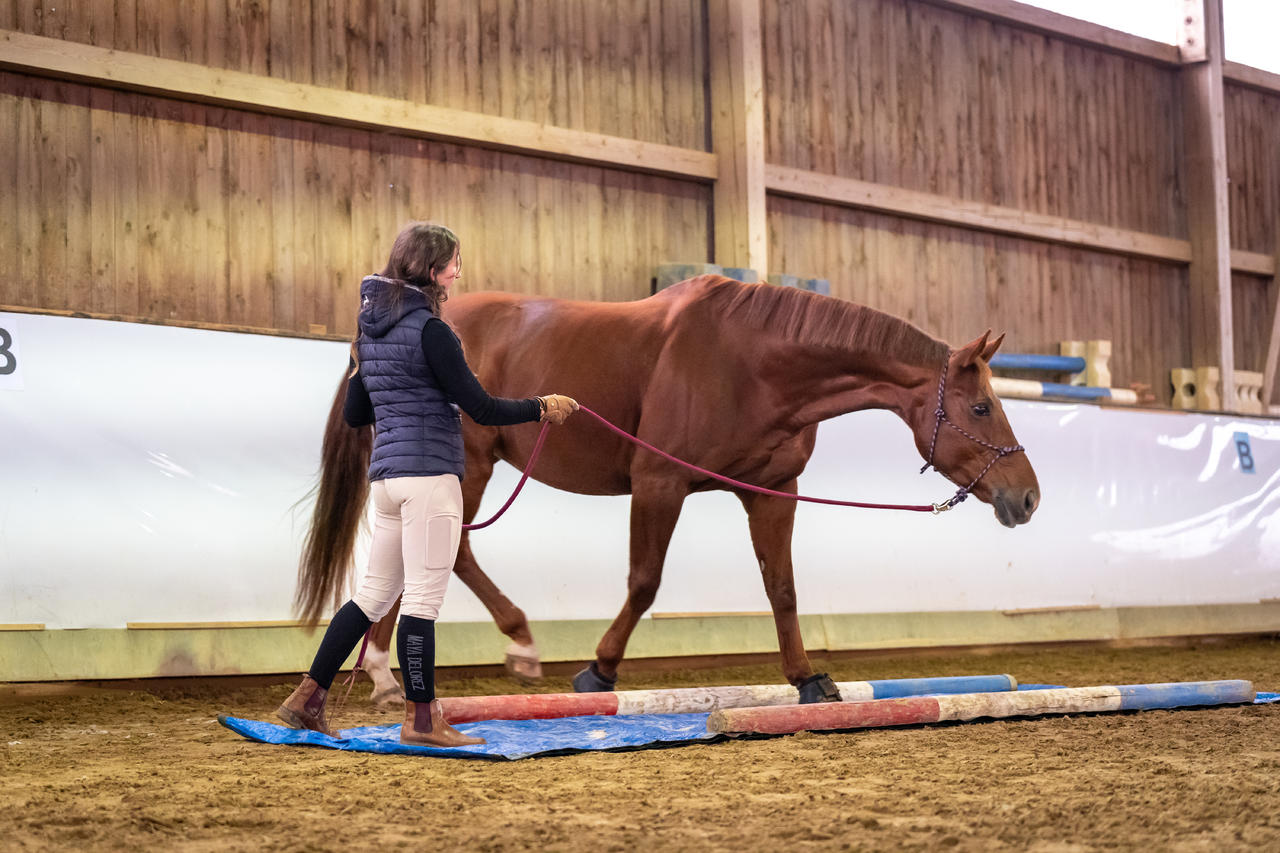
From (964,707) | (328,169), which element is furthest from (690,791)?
(328,169)

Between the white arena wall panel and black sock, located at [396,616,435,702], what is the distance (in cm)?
217

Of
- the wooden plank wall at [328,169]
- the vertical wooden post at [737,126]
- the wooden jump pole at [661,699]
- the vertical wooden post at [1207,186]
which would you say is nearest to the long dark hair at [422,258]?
the wooden jump pole at [661,699]

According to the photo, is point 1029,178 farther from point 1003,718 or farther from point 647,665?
point 1003,718

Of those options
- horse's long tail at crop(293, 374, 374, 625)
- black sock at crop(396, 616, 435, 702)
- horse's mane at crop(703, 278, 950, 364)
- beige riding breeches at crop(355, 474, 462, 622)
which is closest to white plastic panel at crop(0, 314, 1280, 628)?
horse's long tail at crop(293, 374, 374, 625)

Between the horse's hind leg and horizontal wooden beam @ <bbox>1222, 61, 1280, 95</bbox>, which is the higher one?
horizontal wooden beam @ <bbox>1222, 61, 1280, 95</bbox>

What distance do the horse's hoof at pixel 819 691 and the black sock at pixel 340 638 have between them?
1614 millimetres

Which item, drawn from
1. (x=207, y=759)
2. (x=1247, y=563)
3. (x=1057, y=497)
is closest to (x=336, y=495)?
(x=207, y=759)

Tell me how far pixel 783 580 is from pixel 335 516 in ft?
5.39

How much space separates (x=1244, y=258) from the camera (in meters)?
11.5

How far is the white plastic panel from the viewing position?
4977mm

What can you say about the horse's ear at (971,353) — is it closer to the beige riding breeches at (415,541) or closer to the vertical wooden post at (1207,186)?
the beige riding breeches at (415,541)

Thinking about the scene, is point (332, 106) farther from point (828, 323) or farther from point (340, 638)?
Answer: point (340, 638)

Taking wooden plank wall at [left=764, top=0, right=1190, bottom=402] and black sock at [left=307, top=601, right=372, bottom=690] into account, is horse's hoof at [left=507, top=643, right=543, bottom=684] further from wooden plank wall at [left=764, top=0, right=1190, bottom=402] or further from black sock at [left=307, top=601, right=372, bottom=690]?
wooden plank wall at [left=764, top=0, right=1190, bottom=402]

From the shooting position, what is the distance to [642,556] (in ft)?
14.5
